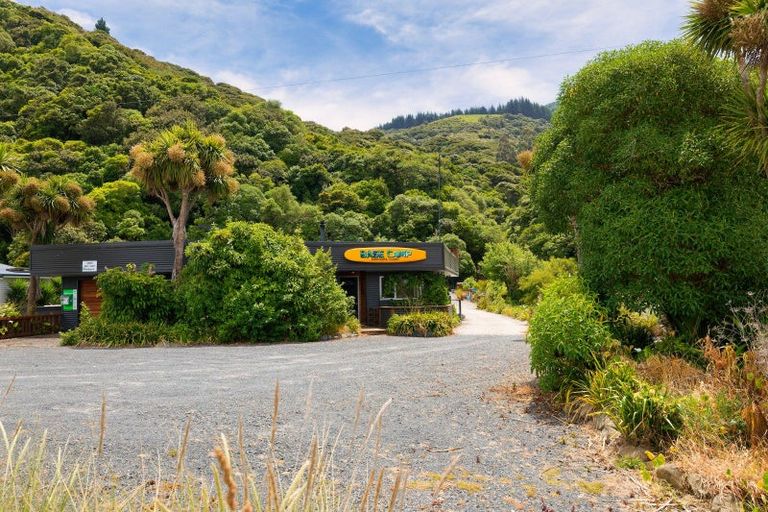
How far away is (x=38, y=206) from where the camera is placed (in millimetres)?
19797

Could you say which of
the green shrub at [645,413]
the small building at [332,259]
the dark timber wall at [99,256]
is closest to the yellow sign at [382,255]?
the small building at [332,259]

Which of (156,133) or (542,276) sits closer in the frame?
(542,276)

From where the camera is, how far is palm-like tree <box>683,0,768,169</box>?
22.0 ft

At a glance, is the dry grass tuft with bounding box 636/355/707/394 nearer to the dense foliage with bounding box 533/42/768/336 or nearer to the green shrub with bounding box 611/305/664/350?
the dense foliage with bounding box 533/42/768/336

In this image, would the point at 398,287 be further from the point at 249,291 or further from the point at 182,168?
the point at 182,168

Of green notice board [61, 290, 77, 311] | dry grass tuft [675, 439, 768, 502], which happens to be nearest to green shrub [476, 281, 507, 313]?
green notice board [61, 290, 77, 311]

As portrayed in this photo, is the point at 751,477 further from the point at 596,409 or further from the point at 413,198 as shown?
the point at 413,198

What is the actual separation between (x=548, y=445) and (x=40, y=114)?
2012 inches

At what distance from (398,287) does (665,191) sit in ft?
45.9

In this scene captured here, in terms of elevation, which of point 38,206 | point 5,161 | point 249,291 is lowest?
point 249,291

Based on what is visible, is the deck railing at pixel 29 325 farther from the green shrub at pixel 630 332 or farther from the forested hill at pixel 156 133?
the green shrub at pixel 630 332

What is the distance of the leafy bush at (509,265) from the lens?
31703 mm

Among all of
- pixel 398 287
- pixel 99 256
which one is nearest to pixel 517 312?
pixel 398 287

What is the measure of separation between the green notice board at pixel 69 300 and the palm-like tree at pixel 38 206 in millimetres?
1080
